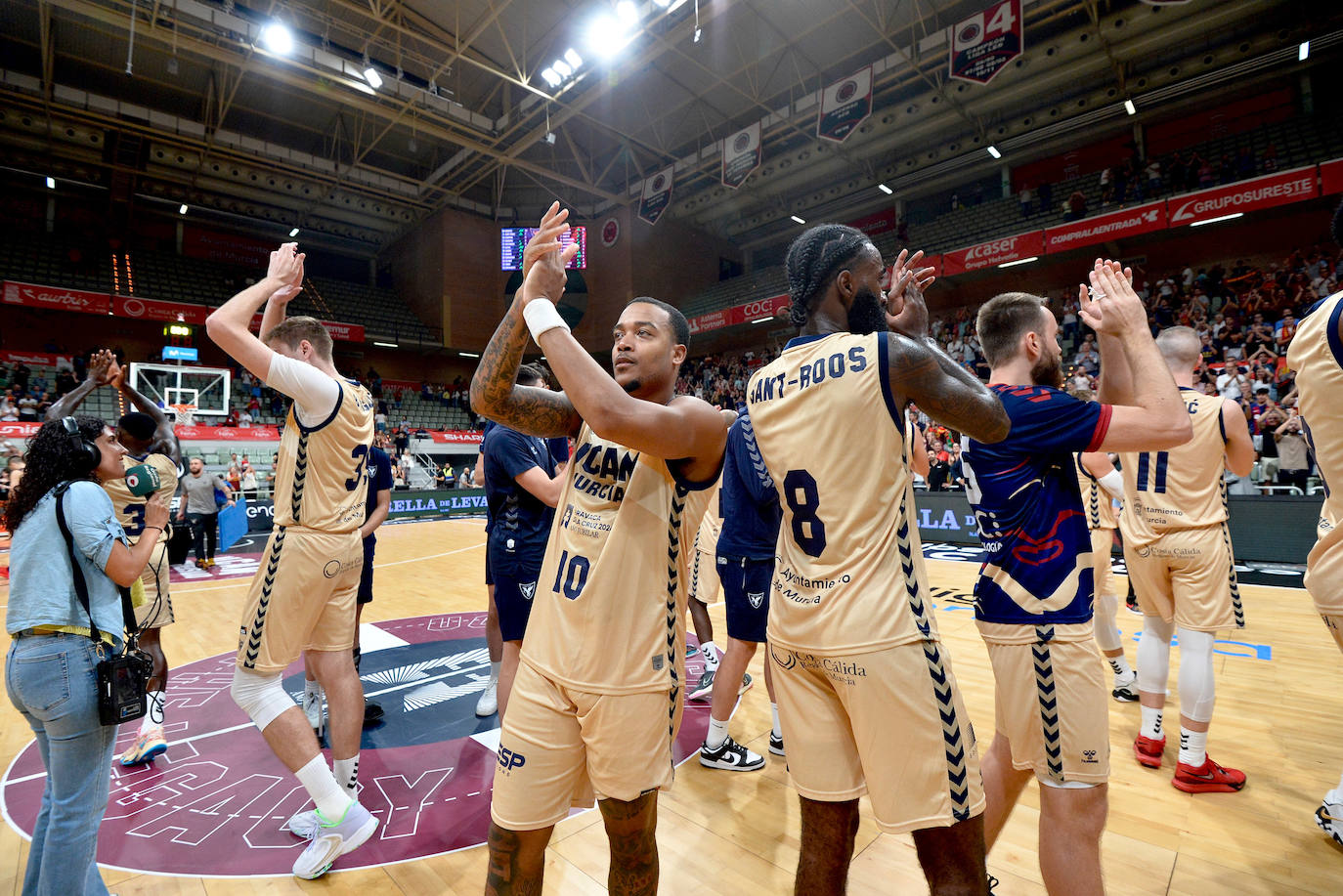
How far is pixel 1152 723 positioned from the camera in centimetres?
338

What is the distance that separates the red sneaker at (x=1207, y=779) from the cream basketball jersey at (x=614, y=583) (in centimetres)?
290

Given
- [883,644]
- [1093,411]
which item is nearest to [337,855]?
[883,644]

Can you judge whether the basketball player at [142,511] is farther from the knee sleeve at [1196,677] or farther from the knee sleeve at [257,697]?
the knee sleeve at [1196,677]

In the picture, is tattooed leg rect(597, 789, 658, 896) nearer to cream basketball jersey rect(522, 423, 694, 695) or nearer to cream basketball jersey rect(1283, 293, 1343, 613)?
cream basketball jersey rect(522, 423, 694, 695)

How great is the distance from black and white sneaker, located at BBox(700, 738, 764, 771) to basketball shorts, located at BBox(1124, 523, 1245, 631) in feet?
7.45

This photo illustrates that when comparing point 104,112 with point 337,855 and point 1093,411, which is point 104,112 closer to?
point 337,855

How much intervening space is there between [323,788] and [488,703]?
1.60 meters

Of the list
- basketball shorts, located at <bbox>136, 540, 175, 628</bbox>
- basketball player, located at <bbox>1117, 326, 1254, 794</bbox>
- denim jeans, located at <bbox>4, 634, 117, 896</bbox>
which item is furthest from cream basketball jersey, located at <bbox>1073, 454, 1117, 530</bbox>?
basketball shorts, located at <bbox>136, 540, 175, 628</bbox>

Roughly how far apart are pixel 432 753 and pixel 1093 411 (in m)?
3.64

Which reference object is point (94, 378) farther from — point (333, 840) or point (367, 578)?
point (333, 840)

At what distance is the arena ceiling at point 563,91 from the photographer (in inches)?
558

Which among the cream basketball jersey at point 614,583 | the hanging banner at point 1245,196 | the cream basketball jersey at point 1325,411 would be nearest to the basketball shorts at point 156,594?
the cream basketball jersey at point 614,583

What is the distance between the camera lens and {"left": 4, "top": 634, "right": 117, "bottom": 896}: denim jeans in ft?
6.47

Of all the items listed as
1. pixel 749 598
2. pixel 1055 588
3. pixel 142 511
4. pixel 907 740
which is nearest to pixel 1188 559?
→ pixel 1055 588
